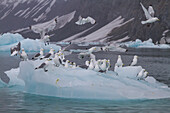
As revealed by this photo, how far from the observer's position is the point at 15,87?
22.9 m

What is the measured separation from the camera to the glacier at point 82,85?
60.3 feet

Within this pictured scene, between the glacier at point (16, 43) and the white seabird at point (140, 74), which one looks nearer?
the white seabird at point (140, 74)

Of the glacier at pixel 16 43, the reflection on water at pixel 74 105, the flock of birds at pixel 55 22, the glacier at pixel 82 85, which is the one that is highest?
the glacier at pixel 16 43

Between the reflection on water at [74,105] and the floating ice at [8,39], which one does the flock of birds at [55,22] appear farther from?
the floating ice at [8,39]

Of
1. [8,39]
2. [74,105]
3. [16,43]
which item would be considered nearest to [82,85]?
[74,105]

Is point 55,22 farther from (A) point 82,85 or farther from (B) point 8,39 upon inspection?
(B) point 8,39

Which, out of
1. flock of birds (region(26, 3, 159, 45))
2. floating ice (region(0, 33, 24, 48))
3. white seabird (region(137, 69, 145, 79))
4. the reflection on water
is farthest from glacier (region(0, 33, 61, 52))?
the reflection on water

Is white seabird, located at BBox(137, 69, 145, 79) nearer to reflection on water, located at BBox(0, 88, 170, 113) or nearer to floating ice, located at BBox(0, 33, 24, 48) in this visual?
reflection on water, located at BBox(0, 88, 170, 113)

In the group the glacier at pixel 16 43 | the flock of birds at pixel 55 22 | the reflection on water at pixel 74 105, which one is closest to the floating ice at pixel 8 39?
the glacier at pixel 16 43

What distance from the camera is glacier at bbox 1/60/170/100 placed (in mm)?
18391

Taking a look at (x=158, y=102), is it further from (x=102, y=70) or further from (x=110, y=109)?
(x=102, y=70)

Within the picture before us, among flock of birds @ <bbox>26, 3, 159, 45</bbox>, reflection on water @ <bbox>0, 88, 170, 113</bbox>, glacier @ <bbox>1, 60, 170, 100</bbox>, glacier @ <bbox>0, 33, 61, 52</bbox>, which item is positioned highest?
glacier @ <bbox>0, 33, 61, 52</bbox>

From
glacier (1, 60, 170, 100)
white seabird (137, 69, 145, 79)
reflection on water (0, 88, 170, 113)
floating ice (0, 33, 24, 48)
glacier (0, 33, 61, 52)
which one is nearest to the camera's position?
reflection on water (0, 88, 170, 113)

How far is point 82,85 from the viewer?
60.7 feet
